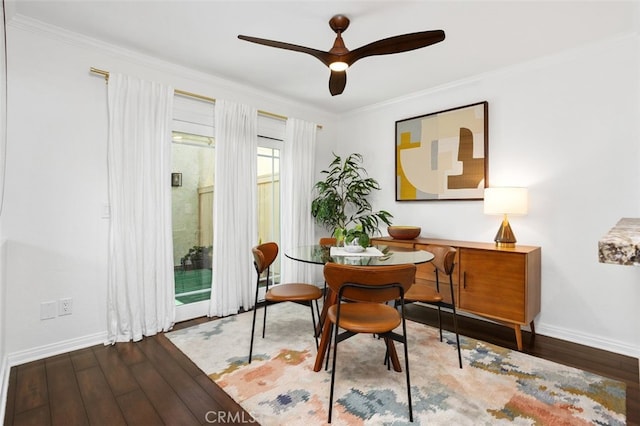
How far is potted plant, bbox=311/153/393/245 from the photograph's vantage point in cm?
424

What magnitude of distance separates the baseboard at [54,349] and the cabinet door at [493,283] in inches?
130

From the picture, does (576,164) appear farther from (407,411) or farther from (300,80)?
(300,80)

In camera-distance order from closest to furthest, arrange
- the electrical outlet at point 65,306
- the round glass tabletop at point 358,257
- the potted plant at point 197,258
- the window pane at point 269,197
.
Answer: the round glass tabletop at point 358,257, the electrical outlet at point 65,306, the potted plant at point 197,258, the window pane at point 269,197

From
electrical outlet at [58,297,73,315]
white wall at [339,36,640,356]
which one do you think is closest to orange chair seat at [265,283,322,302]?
electrical outlet at [58,297,73,315]

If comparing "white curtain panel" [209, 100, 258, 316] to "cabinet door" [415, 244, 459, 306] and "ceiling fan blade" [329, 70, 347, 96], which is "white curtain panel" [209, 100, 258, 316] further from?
"cabinet door" [415, 244, 459, 306]

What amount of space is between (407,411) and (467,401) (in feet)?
1.32

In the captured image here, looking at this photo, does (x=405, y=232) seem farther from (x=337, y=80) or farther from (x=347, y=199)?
(x=337, y=80)

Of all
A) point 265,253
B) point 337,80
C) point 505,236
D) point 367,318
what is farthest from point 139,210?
point 505,236

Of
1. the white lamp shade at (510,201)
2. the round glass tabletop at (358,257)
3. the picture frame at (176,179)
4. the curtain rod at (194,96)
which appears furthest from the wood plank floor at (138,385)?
the curtain rod at (194,96)

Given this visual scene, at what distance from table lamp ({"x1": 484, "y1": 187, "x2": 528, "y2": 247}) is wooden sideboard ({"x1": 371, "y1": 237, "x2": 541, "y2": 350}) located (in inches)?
5.7

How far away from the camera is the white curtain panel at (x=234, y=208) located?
3426mm

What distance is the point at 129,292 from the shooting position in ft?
9.30

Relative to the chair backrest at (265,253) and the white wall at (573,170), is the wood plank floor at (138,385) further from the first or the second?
the chair backrest at (265,253)

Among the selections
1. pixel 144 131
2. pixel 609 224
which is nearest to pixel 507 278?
pixel 609 224
